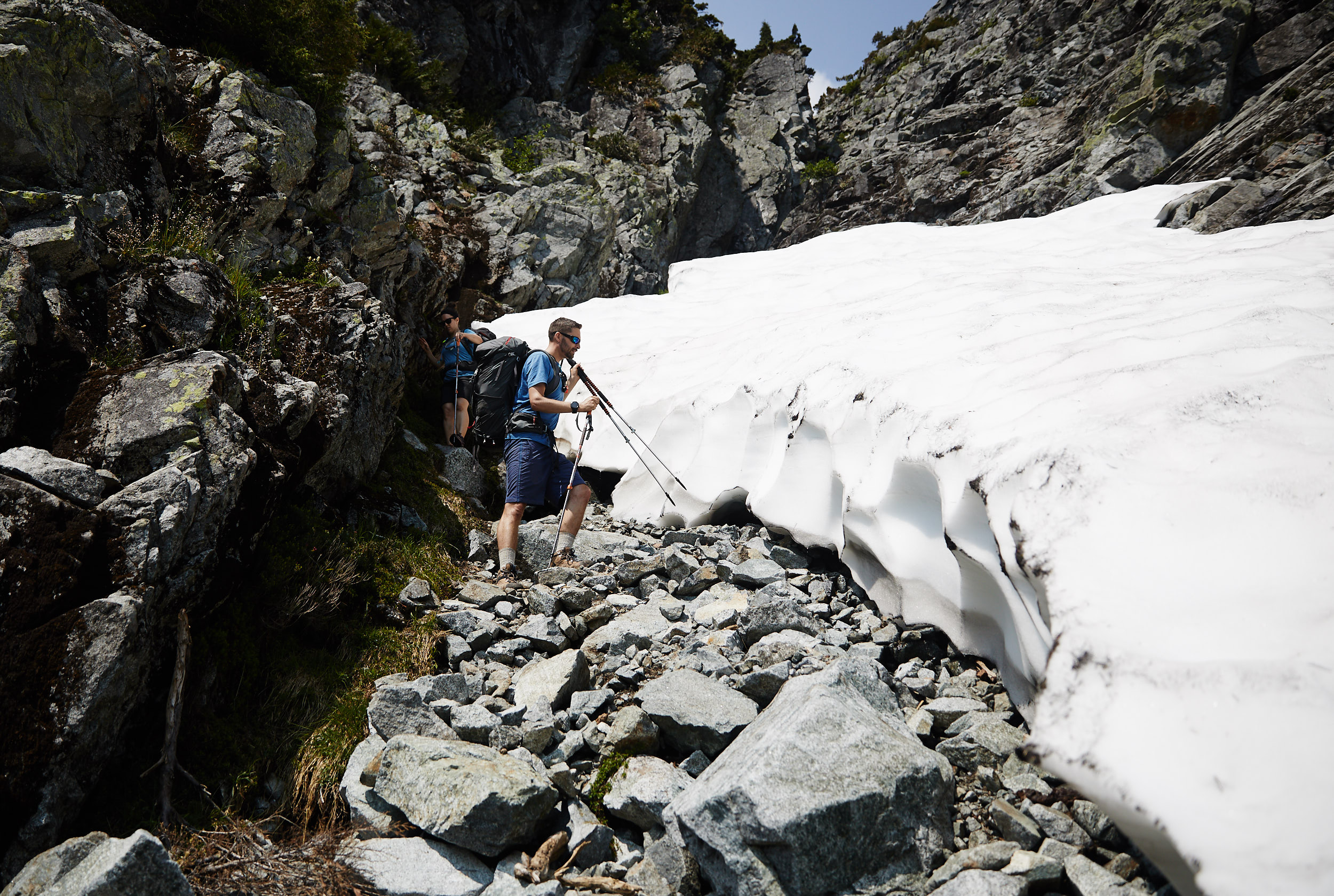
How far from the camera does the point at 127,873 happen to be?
87.7 inches

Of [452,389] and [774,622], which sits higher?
[452,389]

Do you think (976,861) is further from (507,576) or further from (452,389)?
(452,389)

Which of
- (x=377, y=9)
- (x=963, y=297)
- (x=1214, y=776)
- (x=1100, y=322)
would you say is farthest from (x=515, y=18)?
(x=1214, y=776)

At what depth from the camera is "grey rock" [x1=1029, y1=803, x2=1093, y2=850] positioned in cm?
261

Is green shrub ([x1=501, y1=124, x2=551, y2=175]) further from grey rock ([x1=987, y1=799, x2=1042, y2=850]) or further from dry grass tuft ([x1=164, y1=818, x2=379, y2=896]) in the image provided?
grey rock ([x1=987, y1=799, x2=1042, y2=850])

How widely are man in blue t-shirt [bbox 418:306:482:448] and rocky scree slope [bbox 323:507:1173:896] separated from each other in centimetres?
468

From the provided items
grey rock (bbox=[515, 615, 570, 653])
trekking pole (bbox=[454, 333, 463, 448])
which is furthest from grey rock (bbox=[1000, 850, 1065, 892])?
trekking pole (bbox=[454, 333, 463, 448])

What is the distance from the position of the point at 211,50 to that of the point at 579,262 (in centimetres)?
947

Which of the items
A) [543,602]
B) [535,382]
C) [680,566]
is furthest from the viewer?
[535,382]

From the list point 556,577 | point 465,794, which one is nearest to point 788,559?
point 556,577

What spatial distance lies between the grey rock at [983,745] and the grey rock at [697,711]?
99cm

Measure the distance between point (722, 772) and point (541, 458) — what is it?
4.32 meters

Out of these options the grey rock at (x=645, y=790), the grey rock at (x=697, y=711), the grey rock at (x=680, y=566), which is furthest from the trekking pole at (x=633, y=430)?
the grey rock at (x=645, y=790)

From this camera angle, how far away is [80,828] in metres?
2.83
